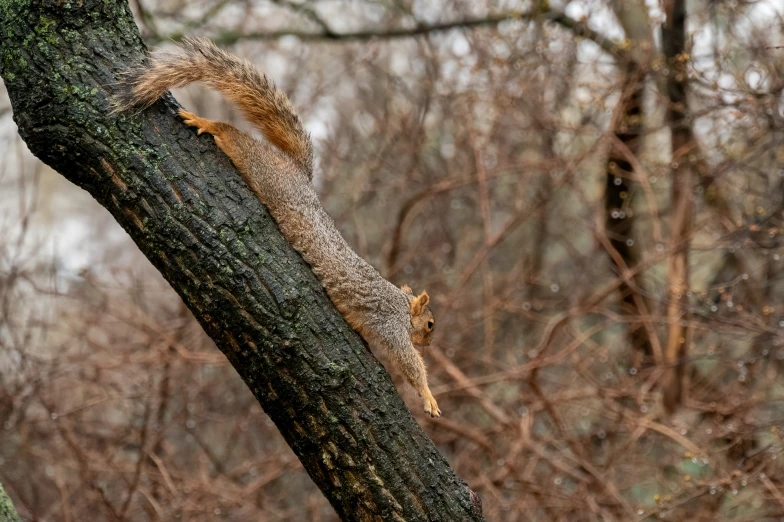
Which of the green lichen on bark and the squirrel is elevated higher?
the squirrel

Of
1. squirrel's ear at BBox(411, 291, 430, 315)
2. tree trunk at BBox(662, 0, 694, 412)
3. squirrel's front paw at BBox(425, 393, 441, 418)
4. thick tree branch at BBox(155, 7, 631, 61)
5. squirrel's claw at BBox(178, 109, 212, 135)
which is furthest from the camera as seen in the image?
thick tree branch at BBox(155, 7, 631, 61)

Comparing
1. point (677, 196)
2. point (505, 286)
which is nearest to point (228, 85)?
point (677, 196)

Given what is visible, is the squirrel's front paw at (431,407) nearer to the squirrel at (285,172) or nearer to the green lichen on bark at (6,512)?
the squirrel at (285,172)

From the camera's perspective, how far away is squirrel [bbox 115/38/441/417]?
2.31 meters

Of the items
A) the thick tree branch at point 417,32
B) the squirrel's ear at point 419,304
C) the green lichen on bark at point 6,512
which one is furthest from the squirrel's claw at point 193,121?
the thick tree branch at point 417,32

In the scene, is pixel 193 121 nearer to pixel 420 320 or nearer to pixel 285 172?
pixel 285 172

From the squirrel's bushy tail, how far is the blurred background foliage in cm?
172

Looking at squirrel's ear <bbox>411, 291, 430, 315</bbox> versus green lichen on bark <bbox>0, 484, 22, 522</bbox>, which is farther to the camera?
squirrel's ear <bbox>411, 291, 430, 315</bbox>

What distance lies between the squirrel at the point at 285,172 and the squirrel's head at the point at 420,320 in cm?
20

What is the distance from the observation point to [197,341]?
5051mm

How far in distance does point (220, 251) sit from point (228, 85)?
76cm

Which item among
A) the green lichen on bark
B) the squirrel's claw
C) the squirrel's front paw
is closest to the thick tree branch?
the squirrel's front paw

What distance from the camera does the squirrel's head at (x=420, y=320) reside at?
3.20 m

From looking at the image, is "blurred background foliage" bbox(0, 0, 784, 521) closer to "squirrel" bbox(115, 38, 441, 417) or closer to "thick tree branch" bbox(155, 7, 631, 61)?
"thick tree branch" bbox(155, 7, 631, 61)
